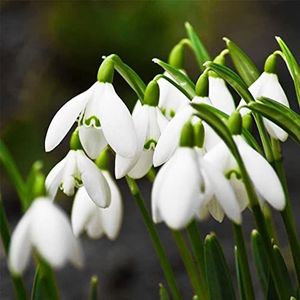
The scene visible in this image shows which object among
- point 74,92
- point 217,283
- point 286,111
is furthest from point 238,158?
point 74,92

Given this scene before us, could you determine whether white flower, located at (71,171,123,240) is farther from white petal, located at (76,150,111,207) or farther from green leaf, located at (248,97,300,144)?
green leaf, located at (248,97,300,144)

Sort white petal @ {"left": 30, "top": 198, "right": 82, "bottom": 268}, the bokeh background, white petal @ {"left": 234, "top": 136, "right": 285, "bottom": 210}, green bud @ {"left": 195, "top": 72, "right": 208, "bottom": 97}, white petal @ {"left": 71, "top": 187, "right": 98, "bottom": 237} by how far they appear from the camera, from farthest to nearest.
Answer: the bokeh background → white petal @ {"left": 71, "top": 187, "right": 98, "bottom": 237} → green bud @ {"left": 195, "top": 72, "right": 208, "bottom": 97} → white petal @ {"left": 234, "top": 136, "right": 285, "bottom": 210} → white petal @ {"left": 30, "top": 198, "right": 82, "bottom": 268}

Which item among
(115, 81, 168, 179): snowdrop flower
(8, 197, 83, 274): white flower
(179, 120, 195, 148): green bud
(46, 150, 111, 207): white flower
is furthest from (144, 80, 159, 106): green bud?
(8, 197, 83, 274): white flower

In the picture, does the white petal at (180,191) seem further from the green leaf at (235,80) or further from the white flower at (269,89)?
the white flower at (269,89)

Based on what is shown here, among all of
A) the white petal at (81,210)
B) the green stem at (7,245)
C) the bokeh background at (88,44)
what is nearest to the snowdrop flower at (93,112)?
the green stem at (7,245)

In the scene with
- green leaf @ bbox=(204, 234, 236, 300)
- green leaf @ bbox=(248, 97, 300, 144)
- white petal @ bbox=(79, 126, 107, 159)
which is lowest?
green leaf @ bbox=(204, 234, 236, 300)

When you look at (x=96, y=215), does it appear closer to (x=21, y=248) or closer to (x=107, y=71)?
(x=107, y=71)

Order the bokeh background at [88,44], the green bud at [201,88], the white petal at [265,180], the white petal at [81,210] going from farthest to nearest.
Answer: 1. the bokeh background at [88,44]
2. the white petal at [81,210]
3. the green bud at [201,88]
4. the white petal at [265,180]
